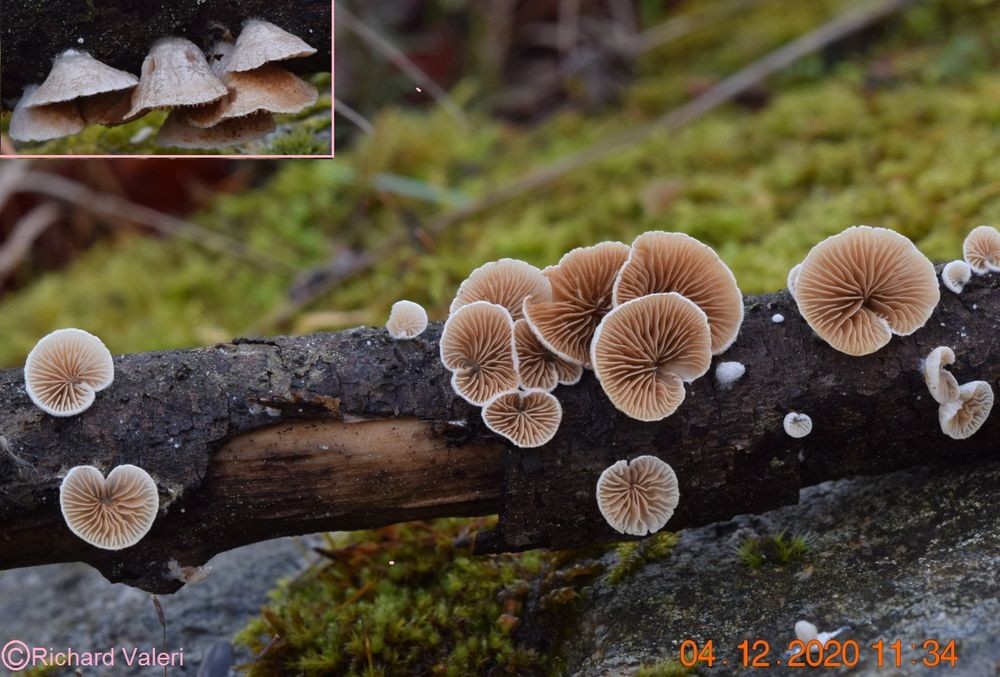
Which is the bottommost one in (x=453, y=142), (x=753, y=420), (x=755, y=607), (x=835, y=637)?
(x=835, y=637)

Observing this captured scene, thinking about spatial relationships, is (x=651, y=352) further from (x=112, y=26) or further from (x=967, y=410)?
(x=112, y=26)

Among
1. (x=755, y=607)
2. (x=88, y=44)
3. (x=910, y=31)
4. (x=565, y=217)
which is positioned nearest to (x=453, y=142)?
(x=565, y=217)

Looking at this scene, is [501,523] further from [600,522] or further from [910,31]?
[910,31]

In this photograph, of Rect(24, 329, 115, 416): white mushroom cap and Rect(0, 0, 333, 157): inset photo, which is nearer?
Rect(24, 329, 115, 416): white mushroom cap

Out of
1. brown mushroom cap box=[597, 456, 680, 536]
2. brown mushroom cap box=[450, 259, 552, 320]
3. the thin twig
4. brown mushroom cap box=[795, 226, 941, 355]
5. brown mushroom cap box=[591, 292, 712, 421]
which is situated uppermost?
the thin twig

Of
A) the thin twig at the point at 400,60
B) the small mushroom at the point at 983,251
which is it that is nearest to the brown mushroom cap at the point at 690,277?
the small mushroom at the point at 983,251

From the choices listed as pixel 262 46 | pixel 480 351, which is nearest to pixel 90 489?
pixel 480 351

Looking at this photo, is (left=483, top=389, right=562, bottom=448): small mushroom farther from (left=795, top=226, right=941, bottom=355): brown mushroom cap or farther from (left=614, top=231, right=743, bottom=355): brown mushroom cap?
→ (left=795, top=226, right=941, bottom=355): brown mushroom cap

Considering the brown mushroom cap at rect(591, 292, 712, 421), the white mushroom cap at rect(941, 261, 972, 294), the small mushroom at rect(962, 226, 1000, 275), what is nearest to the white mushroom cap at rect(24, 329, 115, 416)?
the brown mushroom cap at rect(591, 292, 712, 421)
